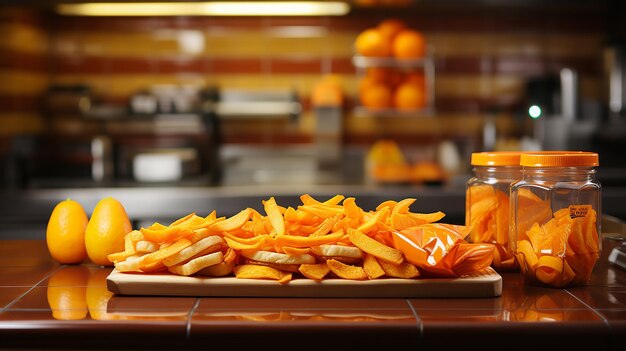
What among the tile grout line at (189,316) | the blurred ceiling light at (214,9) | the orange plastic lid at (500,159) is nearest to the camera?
the tile grout line at (189,316)

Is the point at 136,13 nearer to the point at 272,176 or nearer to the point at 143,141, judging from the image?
the point at 143,141

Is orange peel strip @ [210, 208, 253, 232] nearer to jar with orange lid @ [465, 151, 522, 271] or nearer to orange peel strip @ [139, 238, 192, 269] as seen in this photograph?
orange peel strip @ [139, 238, 192, 269]

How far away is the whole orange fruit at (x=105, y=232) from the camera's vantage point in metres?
1.61

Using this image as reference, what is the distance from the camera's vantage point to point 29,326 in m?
1.21

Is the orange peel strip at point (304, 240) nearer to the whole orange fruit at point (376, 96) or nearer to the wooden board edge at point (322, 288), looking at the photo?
the wooden board edge at point (322, 288)

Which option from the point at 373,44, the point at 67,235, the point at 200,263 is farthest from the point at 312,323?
the point at 373,44

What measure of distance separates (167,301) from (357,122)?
3351 mm

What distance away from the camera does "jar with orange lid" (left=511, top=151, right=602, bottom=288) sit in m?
1.39

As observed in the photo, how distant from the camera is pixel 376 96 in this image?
4.21 meters

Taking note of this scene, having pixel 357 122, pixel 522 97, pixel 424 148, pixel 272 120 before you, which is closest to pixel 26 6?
pixel 272 120

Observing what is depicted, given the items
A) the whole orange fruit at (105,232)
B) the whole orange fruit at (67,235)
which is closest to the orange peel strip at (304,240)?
the whole orange fruit at (105,232)

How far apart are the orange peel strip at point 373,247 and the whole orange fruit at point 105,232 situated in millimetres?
525

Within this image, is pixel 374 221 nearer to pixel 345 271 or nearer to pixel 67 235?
pixel 345 271

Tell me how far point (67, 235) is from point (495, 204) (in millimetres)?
888
